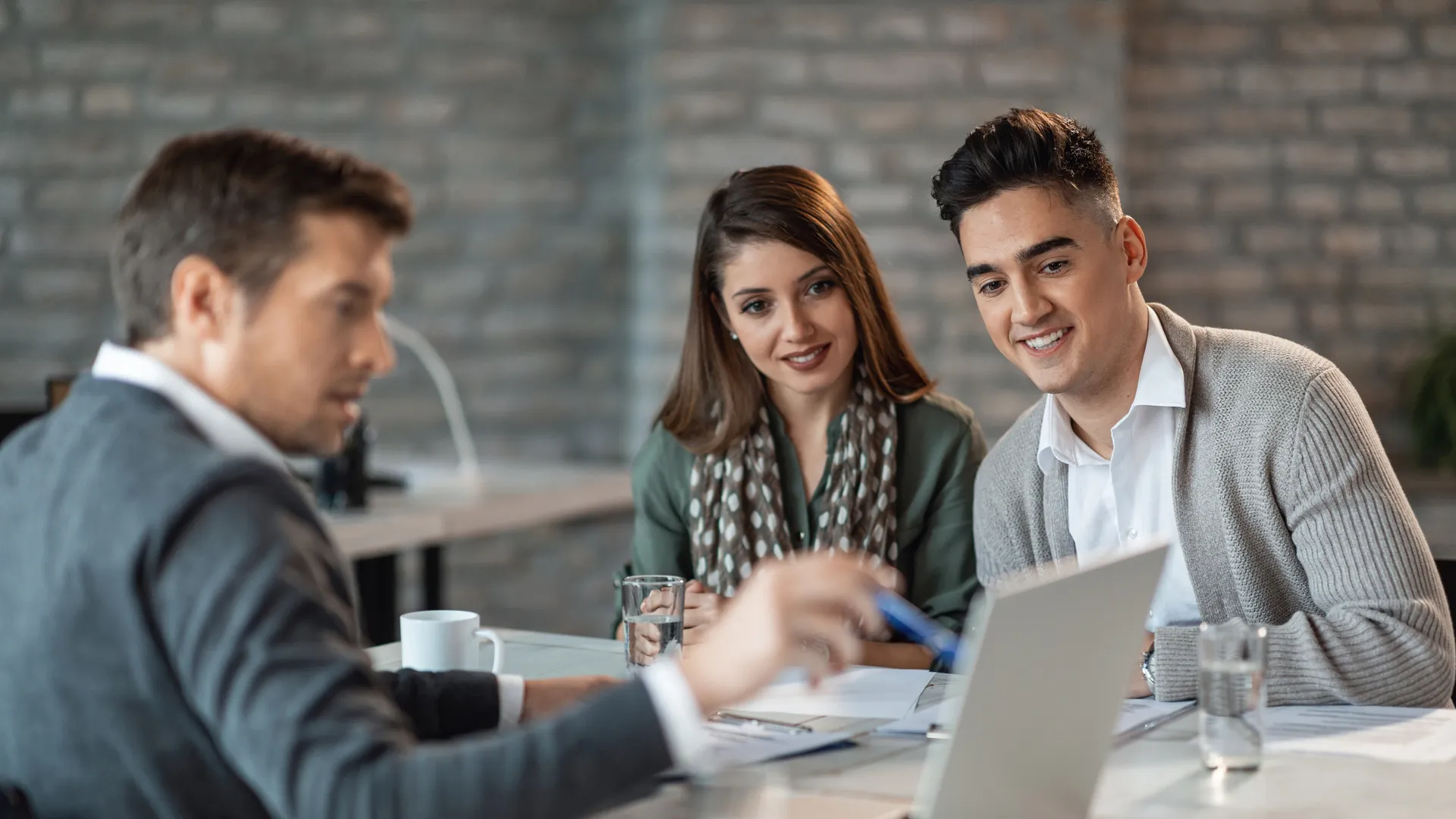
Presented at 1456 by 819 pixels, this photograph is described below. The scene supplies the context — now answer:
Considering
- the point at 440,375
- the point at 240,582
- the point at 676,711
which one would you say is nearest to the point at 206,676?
the point at 240,582

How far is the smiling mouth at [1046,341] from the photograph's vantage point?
188cm

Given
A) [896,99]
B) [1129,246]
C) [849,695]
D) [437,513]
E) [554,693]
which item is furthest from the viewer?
[896,99]

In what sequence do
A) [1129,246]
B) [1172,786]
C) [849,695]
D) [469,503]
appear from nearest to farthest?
[1172,786] < [849,695] < [1129,246] < [469,503]

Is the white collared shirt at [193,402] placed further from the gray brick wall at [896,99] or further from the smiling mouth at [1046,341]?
the gray brick wall at [896,99]

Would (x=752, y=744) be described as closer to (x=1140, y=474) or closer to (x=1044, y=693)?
(x=1044, y=693)

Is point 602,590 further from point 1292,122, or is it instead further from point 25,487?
point 25,487

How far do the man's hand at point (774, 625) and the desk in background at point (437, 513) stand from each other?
1.97 m

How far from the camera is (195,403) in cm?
104

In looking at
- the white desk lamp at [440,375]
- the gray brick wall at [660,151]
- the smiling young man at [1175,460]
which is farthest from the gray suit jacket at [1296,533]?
the white desk lamp at [440,375]

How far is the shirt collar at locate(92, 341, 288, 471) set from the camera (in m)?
1.04

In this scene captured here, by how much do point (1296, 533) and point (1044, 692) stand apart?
2.59 ft

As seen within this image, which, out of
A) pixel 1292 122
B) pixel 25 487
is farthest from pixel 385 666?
pixel 1292 122

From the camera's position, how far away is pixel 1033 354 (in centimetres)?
190

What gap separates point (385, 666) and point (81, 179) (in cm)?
277
